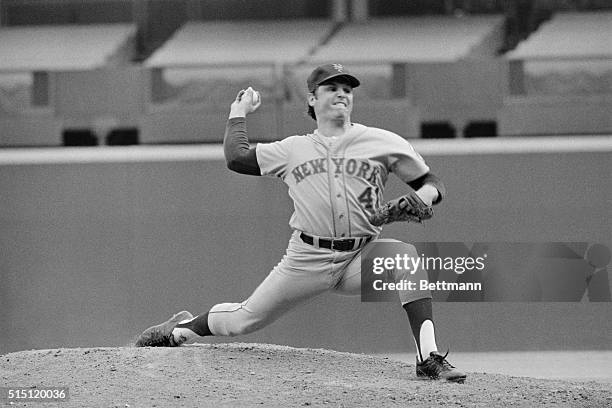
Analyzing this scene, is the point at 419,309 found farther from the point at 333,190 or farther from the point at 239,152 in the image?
the point at 239,152

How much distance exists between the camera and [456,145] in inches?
352

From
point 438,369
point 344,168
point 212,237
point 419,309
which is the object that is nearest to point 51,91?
point 212,237

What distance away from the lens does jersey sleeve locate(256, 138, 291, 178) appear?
5.52 metres

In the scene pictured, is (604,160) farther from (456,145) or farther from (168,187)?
(168,187)

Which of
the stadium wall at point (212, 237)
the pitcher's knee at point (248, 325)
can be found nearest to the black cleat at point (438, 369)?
the pitcher's knee at point (248, 325)

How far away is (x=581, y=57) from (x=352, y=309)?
2.78 metres

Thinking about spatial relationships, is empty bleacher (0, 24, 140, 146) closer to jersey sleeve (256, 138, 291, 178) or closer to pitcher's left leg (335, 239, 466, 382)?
jersey sleeve (256, 138, 291, 178)

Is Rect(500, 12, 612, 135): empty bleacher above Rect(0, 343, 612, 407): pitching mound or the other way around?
above

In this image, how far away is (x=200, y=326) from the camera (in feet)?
19.3

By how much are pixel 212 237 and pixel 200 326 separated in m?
3.04

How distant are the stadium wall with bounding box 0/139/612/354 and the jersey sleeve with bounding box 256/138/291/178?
3.21 meters

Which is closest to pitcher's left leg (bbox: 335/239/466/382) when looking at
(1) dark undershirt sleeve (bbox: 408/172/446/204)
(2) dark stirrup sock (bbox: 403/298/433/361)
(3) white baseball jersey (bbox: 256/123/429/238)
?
(2) dark stirrup sock (bbox: 403/298/433/361)

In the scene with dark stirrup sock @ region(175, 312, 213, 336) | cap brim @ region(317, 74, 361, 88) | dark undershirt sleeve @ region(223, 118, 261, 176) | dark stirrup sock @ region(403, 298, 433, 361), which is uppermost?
cap brim @ region(317, 74, 361, 88)

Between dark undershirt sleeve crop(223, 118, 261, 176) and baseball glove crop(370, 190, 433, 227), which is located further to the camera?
dark undershirt sleeve crop(223, 118, 261, 176)
